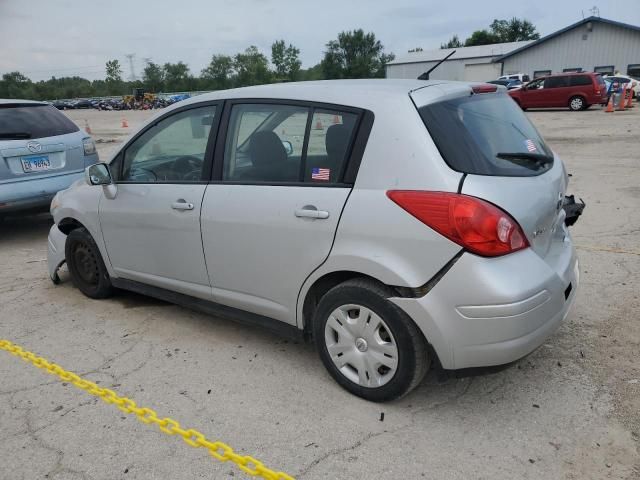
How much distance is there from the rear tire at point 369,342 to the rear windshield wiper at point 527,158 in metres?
0.92

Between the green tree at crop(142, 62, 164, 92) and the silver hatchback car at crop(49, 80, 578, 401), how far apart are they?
102m

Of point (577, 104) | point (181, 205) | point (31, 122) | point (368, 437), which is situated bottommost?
point (368, 437)

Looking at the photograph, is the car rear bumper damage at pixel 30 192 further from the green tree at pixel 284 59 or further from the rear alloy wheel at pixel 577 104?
the green tree at pixel 284 59

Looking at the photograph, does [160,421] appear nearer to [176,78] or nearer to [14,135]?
[14,135]

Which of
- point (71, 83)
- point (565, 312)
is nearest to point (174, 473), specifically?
point (565, 312)

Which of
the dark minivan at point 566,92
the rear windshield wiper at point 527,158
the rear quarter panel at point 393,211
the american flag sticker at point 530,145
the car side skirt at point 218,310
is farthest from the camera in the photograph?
the dark minivan at point 566,92

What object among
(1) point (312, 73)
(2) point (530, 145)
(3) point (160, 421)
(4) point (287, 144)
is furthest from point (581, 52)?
(1) point (312, 73)

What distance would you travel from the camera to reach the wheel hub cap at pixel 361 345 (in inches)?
105

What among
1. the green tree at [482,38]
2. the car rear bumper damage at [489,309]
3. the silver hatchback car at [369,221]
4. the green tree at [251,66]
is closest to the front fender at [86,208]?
the silver hatchback car at [369,221]

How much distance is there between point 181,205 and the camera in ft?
11.1

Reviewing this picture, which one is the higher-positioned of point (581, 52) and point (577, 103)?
point (581, 52)

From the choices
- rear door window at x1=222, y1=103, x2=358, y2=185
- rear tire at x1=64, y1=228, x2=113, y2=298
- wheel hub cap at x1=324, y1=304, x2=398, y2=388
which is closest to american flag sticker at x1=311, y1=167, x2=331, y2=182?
rear door window at x1=222, y1=103, x2=358, y2=185

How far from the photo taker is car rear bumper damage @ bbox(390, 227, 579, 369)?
234 cm

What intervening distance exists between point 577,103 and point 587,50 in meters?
19.9
